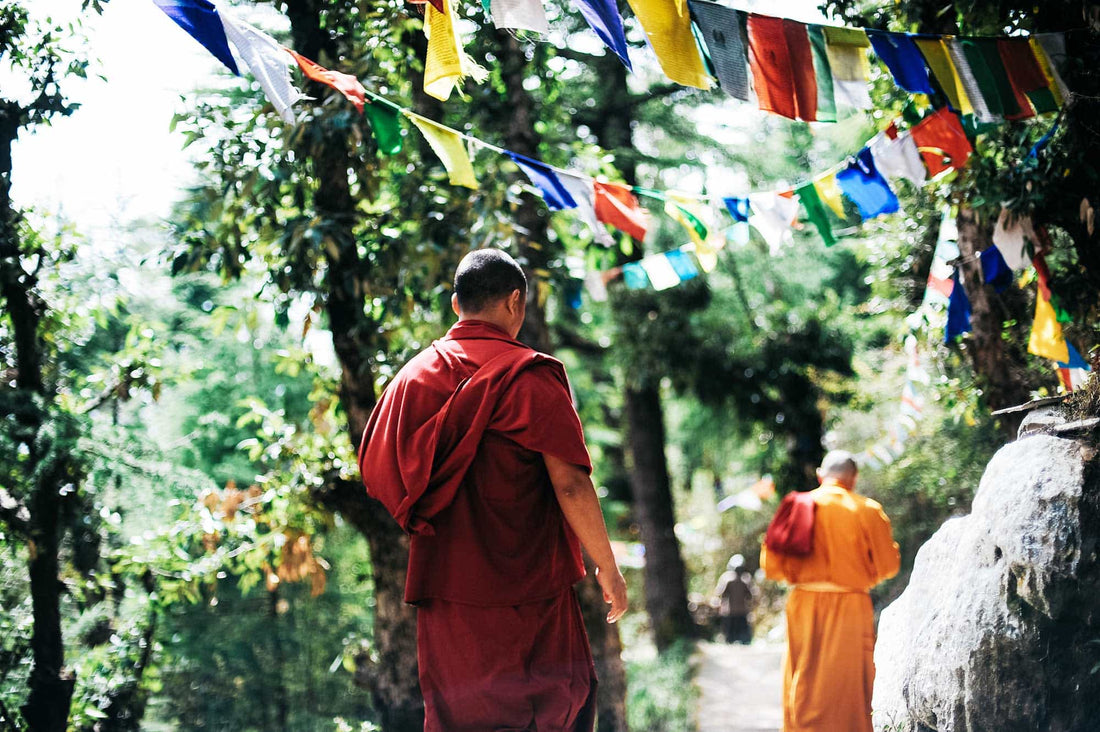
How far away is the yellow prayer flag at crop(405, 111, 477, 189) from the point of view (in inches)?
183

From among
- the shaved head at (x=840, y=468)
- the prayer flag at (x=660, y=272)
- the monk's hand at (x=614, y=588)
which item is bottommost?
the monk's hand at (x=614, y=588)

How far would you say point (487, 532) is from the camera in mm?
2979

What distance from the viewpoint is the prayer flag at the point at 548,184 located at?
5.42 m

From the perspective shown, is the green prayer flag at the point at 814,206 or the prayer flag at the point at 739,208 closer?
the green prayer flag at the point at 814,206

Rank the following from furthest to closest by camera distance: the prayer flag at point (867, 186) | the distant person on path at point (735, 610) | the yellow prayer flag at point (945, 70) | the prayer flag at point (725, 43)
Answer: the distant person on path at point (735, 610)
the prayer flag at point (867, 186)
the yellow prayer flag at point (945, 70)
the prayer flag at point (725, 43)

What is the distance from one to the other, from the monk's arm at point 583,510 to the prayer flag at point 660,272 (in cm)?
473

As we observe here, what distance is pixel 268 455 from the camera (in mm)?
6145

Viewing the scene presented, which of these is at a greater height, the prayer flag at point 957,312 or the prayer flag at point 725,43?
the prayer flag at point 725,43

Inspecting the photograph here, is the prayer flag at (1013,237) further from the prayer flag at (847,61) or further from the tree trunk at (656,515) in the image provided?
the tree trunk at (656,515)

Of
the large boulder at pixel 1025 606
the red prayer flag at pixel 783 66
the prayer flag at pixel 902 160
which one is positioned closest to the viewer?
the large boulder at pixel 1025 606

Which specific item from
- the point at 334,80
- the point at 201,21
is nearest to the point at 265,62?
the point at 201,21

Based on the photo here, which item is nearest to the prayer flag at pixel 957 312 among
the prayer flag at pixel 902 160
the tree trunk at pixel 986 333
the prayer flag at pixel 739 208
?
the tree trunk at pixel 986 333

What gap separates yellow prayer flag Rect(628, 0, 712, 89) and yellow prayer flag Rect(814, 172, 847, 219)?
2230 millimetres

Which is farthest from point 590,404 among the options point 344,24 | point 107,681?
point 107,681
